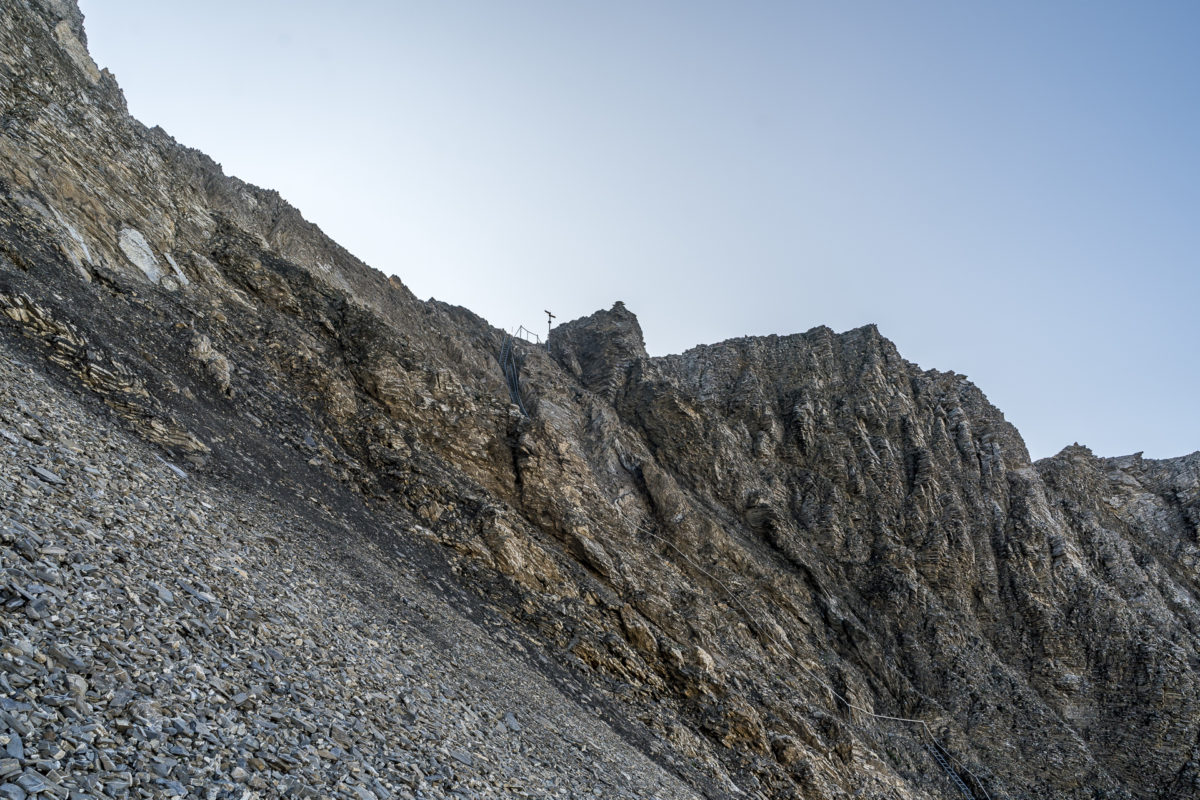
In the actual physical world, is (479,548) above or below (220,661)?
above

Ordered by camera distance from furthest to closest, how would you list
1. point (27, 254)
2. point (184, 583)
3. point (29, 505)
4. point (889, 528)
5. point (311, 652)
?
point (889, 528), point (27, 254), point (311, 652), point (184, 583), point (29, 505)

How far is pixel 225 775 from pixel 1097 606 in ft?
153

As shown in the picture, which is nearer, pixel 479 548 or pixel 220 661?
pixel 220 661

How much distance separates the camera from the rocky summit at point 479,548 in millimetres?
9000

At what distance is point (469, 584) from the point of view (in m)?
21.3

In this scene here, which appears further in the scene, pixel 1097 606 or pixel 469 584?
pixel 1097 606

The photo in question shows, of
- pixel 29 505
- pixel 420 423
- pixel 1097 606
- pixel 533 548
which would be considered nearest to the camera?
pixel 29 505

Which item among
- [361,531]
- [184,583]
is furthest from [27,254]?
[184,583]

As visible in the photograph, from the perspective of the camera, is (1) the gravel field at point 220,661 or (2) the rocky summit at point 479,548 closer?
(1) the gravel field at point 220,661

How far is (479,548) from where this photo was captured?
75.0 ft

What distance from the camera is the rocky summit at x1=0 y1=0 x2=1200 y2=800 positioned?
29.5 ft

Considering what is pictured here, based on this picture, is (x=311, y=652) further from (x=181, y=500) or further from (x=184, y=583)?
(x=181, y=500)

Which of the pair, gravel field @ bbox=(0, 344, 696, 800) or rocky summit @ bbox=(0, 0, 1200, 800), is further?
rocky summit @ bbox=(0, 0, 1200, 800)

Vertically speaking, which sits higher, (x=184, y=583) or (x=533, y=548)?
(x=533, y=548)
